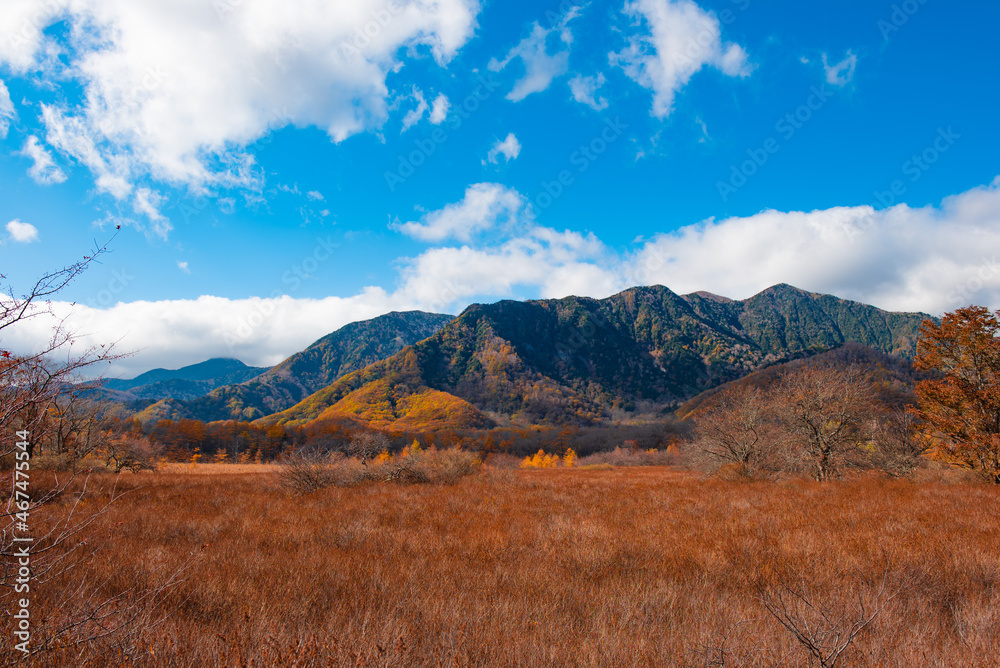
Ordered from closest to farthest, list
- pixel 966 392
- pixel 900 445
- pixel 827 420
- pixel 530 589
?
1. pixel 530 589
2. pixel 966 392
3. pixel 827 420
4. pixel 900 445

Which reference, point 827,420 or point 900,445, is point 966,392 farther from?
point 827,420

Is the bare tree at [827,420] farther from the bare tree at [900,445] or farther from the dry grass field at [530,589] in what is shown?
the dry grass field at [530,589]

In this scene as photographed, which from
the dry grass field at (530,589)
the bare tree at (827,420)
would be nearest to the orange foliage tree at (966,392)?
the bare tree at (827,420)

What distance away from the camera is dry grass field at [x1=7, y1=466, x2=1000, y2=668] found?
3.03 metres

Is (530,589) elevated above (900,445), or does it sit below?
above

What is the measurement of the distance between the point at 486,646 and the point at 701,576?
136 inches

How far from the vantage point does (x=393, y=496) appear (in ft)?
41.8

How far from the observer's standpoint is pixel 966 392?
16344mm

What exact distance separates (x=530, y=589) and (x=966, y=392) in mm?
22697

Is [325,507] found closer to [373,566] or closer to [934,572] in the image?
[373,566]

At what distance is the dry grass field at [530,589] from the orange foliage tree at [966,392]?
34.2 feet

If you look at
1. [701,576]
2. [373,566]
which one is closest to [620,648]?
[701,576]

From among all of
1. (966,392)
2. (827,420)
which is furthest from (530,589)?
(966,392)

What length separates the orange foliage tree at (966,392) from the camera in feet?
51.6
